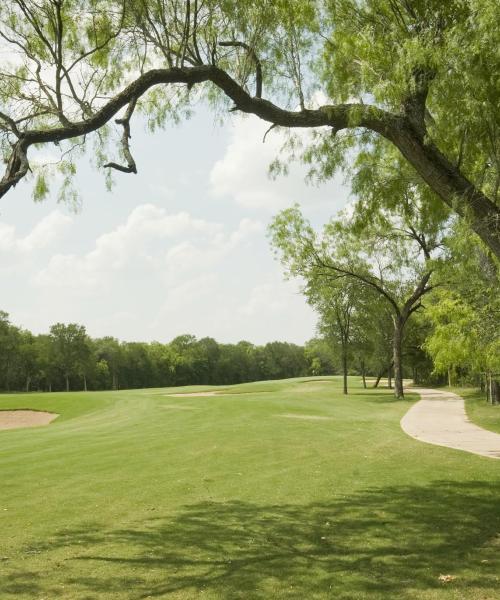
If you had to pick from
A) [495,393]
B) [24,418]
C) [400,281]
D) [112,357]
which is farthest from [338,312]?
[112,357]

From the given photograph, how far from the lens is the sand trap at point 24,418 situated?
3003cm

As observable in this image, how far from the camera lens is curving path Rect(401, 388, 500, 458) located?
1389 cm

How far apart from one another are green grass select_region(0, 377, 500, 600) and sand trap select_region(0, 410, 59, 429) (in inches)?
612

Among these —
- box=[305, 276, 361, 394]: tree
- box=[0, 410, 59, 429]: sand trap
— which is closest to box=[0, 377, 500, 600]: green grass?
box=[0, 410, 59, 429]: sand trap

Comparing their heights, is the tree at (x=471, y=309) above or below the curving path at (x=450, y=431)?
above

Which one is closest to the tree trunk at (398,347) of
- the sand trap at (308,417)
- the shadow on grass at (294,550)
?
the sand trap at (308,417)

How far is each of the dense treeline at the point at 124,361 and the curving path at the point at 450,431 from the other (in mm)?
66754

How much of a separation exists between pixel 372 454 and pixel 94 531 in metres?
7.51

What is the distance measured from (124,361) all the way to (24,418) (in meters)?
63.7

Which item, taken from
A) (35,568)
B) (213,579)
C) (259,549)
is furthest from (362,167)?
(35,568)

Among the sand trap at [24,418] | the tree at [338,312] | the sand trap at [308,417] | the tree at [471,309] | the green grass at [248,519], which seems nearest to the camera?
the green grass at [248,519]

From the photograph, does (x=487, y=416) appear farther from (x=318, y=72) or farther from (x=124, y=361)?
(x=124, y=361)

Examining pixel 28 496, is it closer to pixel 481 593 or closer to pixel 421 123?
pixel 481 593

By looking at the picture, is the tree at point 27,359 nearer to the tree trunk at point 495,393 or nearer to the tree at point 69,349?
the tree at point 69,349
